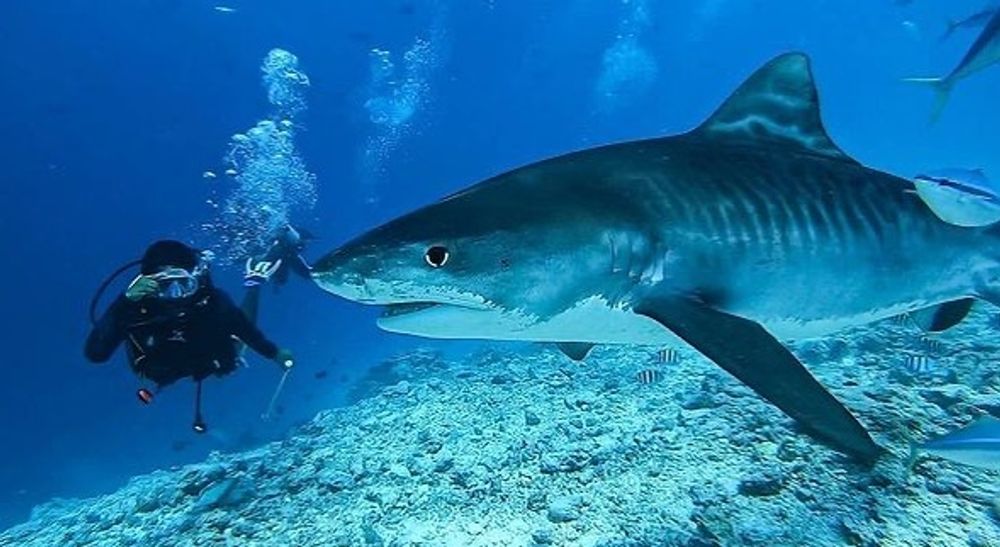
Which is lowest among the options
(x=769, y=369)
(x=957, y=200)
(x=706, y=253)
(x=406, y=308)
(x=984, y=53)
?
(x=769, y=369)

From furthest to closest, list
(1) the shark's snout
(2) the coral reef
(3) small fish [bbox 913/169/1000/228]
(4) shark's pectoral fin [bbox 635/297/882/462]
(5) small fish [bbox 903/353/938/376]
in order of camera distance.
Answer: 1. (5) small fish [bbox 903/353/938/376]
2. (2) the coral reef
3. (3) small fish [bbox 913/169/1000/228]
4. (1) the shark's snout
5. (4) shark's pectoral fin [bbox 635/297/882/462]

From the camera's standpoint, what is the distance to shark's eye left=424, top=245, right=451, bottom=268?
7.37ft

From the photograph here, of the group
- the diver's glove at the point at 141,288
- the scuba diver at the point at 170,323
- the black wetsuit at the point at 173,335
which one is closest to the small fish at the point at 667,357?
the black wetsuit at the point at 173,335

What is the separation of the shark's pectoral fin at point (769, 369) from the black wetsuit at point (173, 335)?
4558 mm

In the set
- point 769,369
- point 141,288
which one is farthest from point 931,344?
point 141,288

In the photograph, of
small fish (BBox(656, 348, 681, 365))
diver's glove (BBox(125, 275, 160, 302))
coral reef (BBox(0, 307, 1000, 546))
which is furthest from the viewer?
small fish (BBox(656, 348, 681, 365))

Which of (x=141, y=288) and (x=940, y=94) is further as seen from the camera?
(x=940, y=94)

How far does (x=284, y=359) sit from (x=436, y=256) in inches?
176

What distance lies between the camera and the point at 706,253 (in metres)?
2.78

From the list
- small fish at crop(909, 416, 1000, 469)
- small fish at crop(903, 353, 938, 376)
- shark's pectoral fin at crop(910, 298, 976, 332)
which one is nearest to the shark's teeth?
small fish at crop(909, 416, 1000, 469)

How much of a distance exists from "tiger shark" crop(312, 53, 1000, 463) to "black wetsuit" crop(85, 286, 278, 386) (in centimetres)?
364

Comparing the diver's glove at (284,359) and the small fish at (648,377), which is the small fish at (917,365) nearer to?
the small fish at (648,377)

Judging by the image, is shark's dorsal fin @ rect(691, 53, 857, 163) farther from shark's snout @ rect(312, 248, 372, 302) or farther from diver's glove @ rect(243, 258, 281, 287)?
diver's glove @ rect(243, 258, 281, 287)

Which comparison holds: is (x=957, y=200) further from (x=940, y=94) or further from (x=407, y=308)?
(x=940, y=94)
